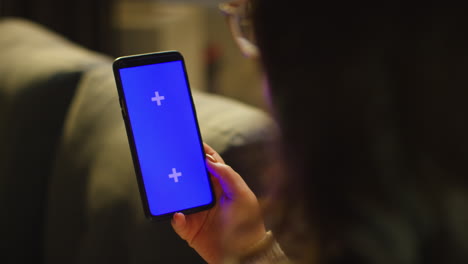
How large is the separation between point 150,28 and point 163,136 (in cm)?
204

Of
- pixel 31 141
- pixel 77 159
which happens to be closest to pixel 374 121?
pixel 77 159

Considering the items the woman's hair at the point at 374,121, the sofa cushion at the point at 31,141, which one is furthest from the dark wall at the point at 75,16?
the woman's hair at the point at 374,121

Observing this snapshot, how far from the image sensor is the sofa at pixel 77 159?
0.89 metres

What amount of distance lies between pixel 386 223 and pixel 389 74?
0.09 meters

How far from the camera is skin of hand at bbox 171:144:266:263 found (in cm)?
68

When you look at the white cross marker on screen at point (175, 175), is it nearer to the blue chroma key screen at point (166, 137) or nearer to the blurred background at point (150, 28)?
the blue chroma key screen at point (166, 137)

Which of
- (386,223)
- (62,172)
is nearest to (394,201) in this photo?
(386,223)

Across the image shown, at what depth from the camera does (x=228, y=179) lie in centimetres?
72

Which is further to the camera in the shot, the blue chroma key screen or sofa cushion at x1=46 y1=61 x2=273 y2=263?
sofa cushion at x1=46 y1=61 x2=273 y2=263

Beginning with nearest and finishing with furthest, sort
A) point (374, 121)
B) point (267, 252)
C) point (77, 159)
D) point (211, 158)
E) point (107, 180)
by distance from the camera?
point (374, 121)
point (267, 252)
point (211, 158)
point (107, 180)
point (77, 159)

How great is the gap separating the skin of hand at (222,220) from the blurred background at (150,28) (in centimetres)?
158

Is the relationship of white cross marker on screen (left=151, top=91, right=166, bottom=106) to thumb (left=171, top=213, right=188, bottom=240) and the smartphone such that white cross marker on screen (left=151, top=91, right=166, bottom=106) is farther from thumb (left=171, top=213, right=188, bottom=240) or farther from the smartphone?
thumb (left=171, top=213, right=188, bottom=240)

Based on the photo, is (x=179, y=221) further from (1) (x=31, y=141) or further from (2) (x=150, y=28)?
(2) (x=150, y=28)

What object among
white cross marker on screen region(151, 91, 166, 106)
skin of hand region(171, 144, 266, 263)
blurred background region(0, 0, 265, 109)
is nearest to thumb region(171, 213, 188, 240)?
skin of hand region(171, 144, 266, 263)
